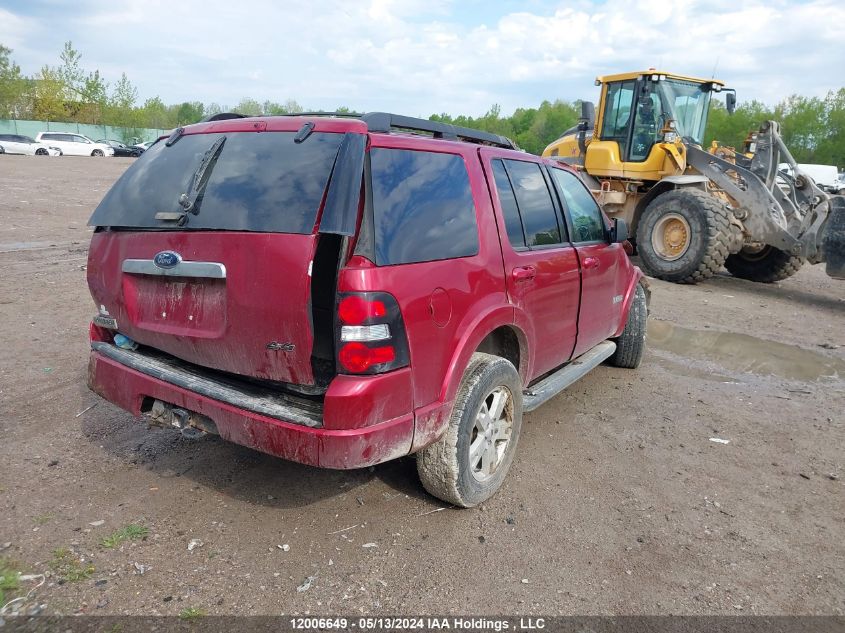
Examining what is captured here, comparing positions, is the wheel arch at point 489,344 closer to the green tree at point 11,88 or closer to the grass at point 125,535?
the grass at point 125,535

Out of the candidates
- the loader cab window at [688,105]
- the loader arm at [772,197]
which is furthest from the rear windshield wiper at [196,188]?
the loader cab window at [688,105]

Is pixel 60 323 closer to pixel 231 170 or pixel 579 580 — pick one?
pixel 231 170

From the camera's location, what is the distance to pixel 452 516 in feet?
10.5

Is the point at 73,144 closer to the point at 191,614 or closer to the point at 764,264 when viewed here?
the point at 764,264

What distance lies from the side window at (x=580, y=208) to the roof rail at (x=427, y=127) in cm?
50

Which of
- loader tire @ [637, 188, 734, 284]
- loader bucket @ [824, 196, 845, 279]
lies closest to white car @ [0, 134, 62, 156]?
loader tire @ [637, 188, 734, 284]

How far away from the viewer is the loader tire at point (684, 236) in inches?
365

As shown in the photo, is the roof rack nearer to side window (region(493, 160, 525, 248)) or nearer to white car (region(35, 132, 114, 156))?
side window (region(493, 160, 525, 248))

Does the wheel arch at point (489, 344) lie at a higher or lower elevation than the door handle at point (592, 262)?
lower

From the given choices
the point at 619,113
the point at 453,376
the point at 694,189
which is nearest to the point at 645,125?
the point at 619,113

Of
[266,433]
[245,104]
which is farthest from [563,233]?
[245,104]

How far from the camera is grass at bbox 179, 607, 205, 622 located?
7.91 feet

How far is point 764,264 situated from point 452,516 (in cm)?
984

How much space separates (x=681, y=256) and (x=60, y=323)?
8.74 meters
